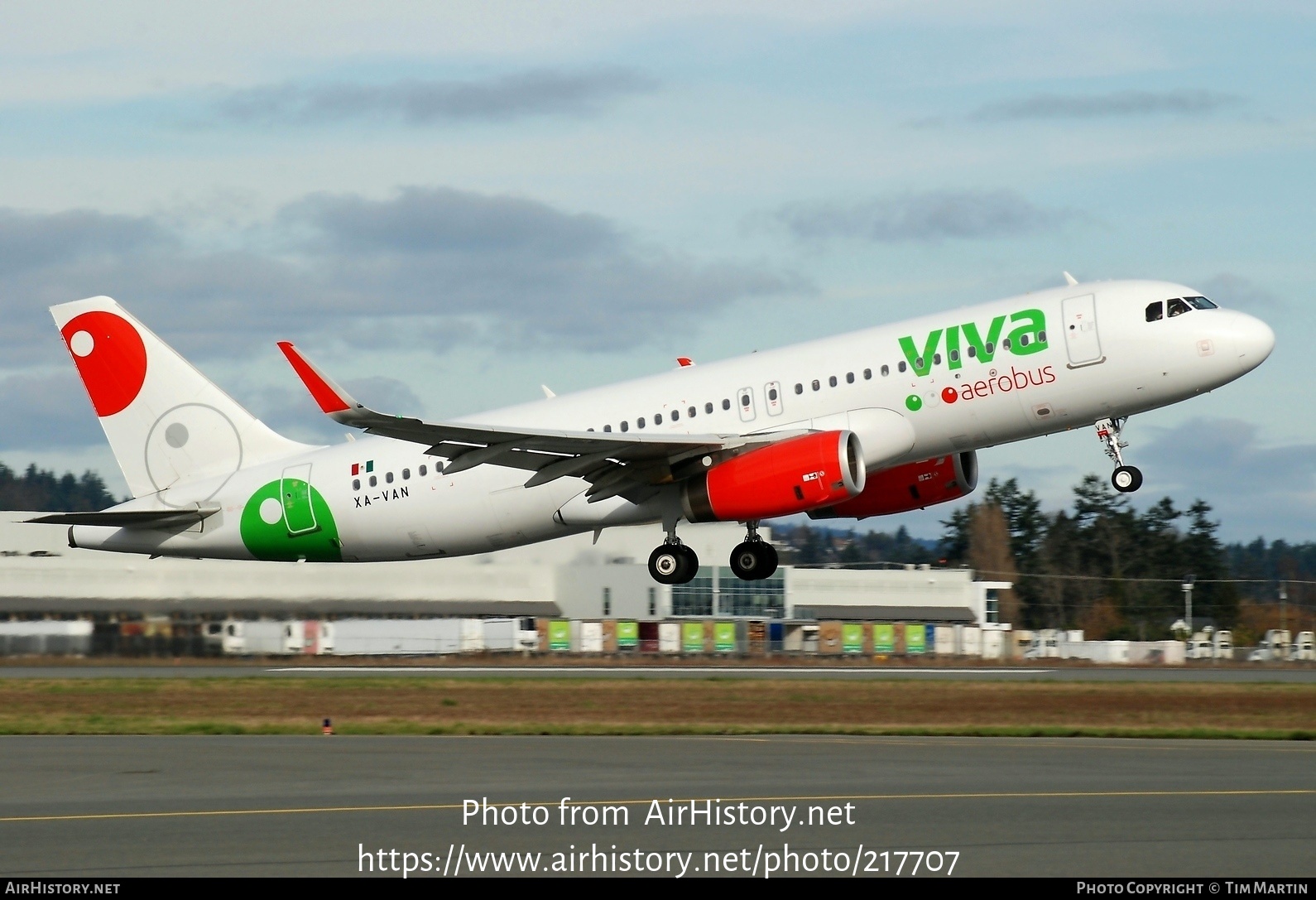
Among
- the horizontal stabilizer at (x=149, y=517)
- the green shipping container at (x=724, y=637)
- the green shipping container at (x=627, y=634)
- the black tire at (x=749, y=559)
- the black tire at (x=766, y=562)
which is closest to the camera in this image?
the black tire at (x=766, y=562)

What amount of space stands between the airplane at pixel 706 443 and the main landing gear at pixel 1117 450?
38 millimetres

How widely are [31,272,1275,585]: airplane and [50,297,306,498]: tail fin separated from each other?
0.08 meters

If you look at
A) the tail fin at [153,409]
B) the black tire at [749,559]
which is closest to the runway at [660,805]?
the black tire at [749,559]

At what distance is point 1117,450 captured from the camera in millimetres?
33250

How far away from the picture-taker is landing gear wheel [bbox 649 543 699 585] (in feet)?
117

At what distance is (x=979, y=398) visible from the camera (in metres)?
32.2

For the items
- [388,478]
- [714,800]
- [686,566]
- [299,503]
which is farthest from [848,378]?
[714,800]

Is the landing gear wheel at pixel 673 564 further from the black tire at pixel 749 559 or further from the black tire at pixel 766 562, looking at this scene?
the black tire at pixel 766 562

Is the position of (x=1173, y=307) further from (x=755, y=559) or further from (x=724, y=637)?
(x=724, y=637)

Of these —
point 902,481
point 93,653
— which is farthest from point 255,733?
point 93,653

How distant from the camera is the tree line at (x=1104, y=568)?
99.4m

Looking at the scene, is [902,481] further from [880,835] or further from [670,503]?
[880,835]

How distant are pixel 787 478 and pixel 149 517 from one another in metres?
16.2

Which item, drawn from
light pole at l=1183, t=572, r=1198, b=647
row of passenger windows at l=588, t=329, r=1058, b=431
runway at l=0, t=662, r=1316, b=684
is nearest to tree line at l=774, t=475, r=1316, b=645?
light pole at l=1183, t=572, r=1198, b=647
